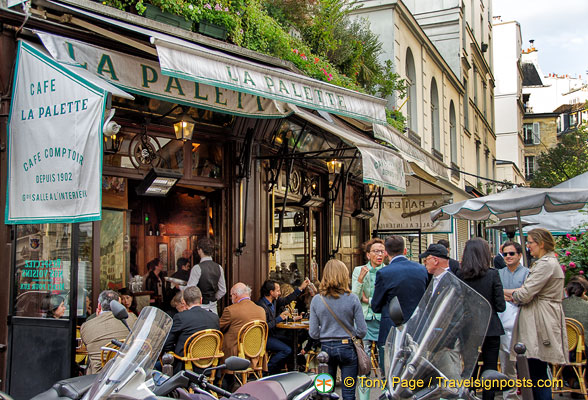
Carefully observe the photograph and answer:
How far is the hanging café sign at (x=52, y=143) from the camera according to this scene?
5305 mm

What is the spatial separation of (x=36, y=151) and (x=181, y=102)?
6.77ft

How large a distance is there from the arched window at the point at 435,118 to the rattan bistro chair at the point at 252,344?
17.0 meters

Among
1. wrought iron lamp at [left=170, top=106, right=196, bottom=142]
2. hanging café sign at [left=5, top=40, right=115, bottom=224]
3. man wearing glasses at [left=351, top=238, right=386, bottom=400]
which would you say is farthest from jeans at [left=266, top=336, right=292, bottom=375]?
hanging café sign at [left=5, top=40, right=115, bottom=224]

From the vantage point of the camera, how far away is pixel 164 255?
12.1 metres

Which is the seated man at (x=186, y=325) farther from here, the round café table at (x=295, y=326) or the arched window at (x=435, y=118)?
the arched window at (x=435, y=118)

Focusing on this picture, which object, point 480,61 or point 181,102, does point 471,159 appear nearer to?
point 480,61

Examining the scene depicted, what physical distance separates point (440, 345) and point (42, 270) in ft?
14.5

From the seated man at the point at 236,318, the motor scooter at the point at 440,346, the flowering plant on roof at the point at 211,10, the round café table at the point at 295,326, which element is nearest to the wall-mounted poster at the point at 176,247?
the round café table at the point at 295,326

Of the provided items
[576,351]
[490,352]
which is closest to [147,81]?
[490,352]

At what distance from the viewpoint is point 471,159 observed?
100ft

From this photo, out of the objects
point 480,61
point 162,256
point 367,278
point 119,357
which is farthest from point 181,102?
point 480,61

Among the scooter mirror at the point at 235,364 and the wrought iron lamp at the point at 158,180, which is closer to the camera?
the scooter mirror at the point at 235,364

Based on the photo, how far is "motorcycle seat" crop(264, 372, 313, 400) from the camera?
439 centimetres

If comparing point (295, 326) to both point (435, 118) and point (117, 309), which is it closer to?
point (117, 309)
